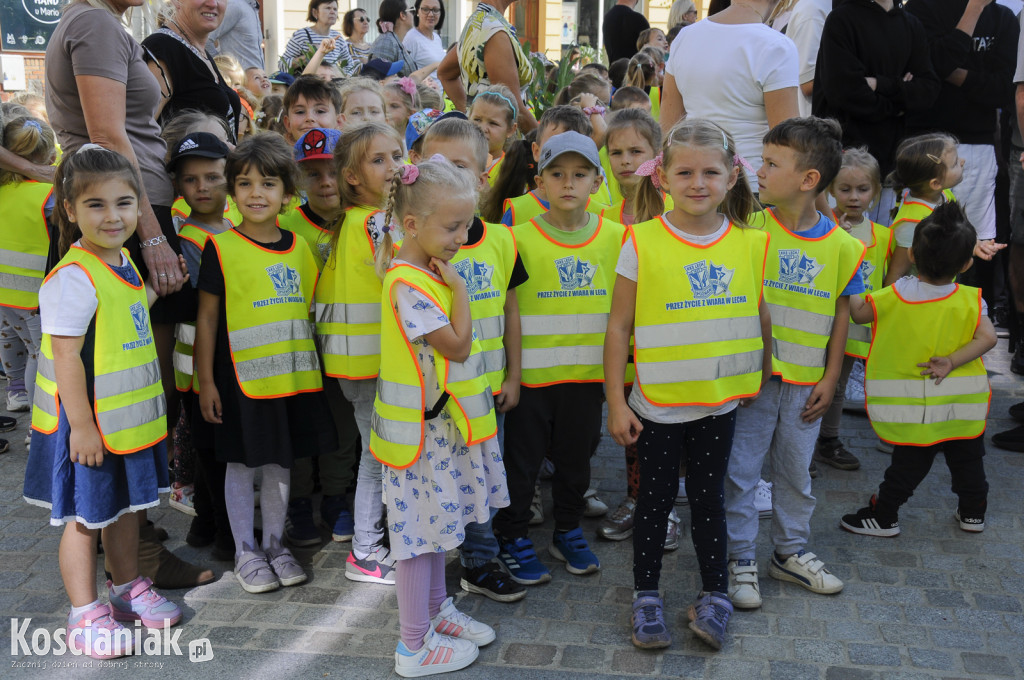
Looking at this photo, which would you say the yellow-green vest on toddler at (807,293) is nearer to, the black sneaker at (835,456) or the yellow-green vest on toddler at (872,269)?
the yellow-green vest on toddler at (872,269)

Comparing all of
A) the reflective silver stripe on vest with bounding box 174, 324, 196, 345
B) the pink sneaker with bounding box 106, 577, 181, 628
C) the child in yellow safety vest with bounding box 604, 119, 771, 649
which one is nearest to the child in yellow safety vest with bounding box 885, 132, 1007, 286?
the child in yellow safety vest with bounding box 604, 119, 771, 649

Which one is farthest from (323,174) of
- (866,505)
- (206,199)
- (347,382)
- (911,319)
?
(866,505)

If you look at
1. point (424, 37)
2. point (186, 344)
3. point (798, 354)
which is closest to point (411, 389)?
point (186, 344)

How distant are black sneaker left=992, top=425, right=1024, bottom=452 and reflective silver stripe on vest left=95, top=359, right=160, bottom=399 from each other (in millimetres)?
4366

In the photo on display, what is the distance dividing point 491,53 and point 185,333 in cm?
239

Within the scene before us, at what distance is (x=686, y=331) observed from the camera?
303cm

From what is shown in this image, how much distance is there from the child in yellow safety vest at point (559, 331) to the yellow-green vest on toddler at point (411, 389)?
1.74 feet

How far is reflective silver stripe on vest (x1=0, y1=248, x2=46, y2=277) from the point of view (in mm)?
4570

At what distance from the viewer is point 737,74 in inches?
158

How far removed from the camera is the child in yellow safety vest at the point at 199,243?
3.58 meters

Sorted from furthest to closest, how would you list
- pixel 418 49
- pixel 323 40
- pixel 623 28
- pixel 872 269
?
pixel 623 28 → pixel 418 49 → pixel 323 40 → pixel 872 269

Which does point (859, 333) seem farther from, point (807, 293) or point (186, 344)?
point (186, 344)

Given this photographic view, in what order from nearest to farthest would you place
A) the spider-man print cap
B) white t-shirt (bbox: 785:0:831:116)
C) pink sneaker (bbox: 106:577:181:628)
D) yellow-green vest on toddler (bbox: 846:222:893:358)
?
pink sneaker (bbox: 106:577:181:628)
the spider-man print cap
yellow-green vest on toddler (bbox: 846:222:893:358)
white t-shirt (bbox: 785:0:831:116)

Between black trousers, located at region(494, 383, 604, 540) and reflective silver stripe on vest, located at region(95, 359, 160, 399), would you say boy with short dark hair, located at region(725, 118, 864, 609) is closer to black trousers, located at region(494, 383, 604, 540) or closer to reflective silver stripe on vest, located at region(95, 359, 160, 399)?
black trousers, located at region(494, 383, 604, 540)
